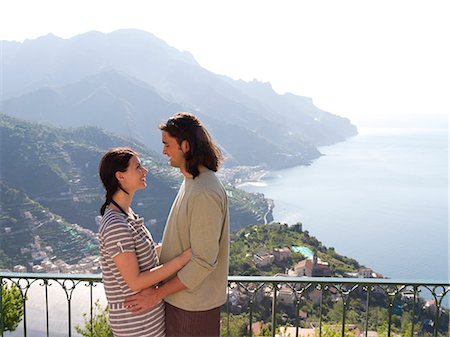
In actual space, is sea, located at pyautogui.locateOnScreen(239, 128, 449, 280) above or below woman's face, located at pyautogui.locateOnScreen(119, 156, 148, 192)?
below

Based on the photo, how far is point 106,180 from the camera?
4.44 feet

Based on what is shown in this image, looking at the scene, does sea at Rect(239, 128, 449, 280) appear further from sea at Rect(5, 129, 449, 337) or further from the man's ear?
the man's ear

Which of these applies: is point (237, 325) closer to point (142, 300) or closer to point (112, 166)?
point (142, 300)

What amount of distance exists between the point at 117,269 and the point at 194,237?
0.27 meters

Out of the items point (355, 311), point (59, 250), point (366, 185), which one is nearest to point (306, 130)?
point (366, 185)

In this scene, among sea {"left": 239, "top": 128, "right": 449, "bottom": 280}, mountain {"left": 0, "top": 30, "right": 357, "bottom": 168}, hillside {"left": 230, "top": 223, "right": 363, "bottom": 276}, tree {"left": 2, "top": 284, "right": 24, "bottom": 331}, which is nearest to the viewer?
tree {"left": 2, "top": 284, "right": 24, "bottom": 331}

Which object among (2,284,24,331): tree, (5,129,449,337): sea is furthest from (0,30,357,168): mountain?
(2,284,24,331): tree

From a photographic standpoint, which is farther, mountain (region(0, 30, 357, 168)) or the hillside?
mountain (region(0, 30, 357, 168))

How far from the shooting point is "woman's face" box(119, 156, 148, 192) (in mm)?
1345

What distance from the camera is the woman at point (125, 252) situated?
4.18 ft

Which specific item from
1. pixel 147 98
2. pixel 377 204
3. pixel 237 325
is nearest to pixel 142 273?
pixel 237 325

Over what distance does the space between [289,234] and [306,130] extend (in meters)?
91.5

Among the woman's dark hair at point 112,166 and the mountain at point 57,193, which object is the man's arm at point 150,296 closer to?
the woman's dark hair at point 112,166

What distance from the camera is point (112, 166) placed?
133 cm
